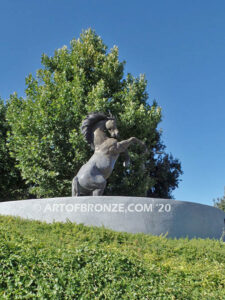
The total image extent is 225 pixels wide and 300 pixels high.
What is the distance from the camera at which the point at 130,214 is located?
9680 millimetres

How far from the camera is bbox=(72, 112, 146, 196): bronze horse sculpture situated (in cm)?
1079

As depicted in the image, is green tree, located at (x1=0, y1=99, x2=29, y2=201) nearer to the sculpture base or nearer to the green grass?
the sculpture base

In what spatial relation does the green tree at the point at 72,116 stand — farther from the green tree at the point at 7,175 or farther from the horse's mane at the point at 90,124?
the horse's mane at the point at 90,124

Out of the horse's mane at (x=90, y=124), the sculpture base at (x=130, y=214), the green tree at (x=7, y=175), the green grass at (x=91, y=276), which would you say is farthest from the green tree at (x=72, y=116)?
→ the green grass at (x=91, y=276)

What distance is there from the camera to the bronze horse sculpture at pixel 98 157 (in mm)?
10789

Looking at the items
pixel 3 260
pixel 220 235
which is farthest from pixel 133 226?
pixel 3 260

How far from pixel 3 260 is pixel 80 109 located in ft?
41.8

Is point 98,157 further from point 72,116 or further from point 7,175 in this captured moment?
point 7,175

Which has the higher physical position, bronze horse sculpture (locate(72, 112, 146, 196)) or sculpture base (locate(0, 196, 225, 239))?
bronze horse sculpture (locate(72, 112, 146, 196))

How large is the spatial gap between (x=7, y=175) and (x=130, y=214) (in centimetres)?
1281

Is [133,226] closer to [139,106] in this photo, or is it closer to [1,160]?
[139,106]

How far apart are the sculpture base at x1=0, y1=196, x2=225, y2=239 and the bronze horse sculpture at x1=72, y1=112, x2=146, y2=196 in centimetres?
91

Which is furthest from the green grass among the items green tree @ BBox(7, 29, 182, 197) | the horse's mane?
green tree @ BBox(7, 29, 182, 197)

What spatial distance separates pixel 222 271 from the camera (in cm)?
602
